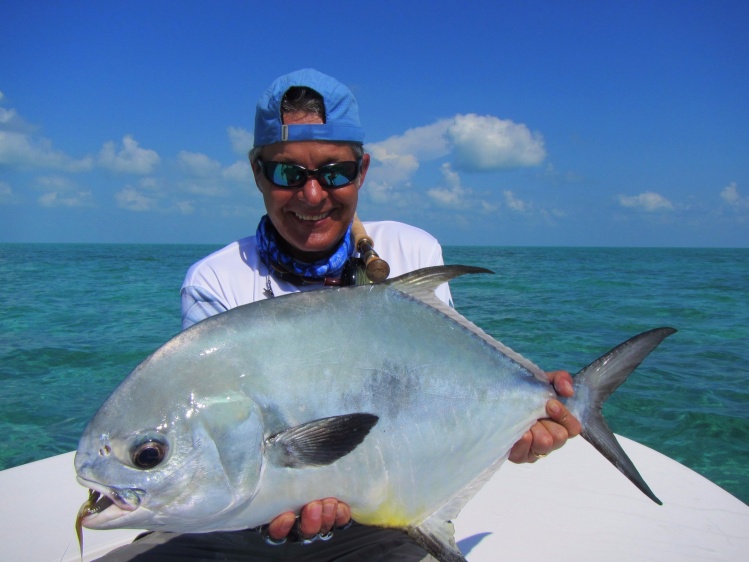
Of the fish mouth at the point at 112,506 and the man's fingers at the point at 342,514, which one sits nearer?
the fish mouth at the point at 112,506

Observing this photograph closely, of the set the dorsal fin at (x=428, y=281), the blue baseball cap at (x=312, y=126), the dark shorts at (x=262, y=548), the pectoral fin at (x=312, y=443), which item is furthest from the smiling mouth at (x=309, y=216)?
the dark shorts at (x=262, y=548)

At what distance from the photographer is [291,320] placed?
1.48 meters

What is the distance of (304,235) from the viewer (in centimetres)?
211

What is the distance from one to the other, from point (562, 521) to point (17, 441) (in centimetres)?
493

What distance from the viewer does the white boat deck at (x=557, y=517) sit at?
94.9 inches

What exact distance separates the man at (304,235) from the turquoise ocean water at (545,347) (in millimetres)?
3727

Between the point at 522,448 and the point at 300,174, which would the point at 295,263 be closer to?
the point at 300,174

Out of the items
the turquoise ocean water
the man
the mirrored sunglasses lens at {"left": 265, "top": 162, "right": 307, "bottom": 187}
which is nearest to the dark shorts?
the man

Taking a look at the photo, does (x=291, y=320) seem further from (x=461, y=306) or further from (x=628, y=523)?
(x=461, y=306)

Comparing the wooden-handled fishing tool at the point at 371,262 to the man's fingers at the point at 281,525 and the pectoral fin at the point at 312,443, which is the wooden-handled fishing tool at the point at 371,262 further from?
the man's fingers at the point at 281,525

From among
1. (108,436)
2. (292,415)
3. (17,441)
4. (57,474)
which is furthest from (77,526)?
(17,441)

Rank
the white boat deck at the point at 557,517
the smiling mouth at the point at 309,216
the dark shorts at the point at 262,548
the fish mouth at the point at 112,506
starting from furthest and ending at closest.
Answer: the white boat deck at the point at 557,517 < the smiling mouth at the point at 309,216 < the dark shorts at the point at 262,548 < the fish mouth at the point at 112,506

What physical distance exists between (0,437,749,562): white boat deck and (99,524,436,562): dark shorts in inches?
22.5

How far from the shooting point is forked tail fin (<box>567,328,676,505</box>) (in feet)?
5.86
